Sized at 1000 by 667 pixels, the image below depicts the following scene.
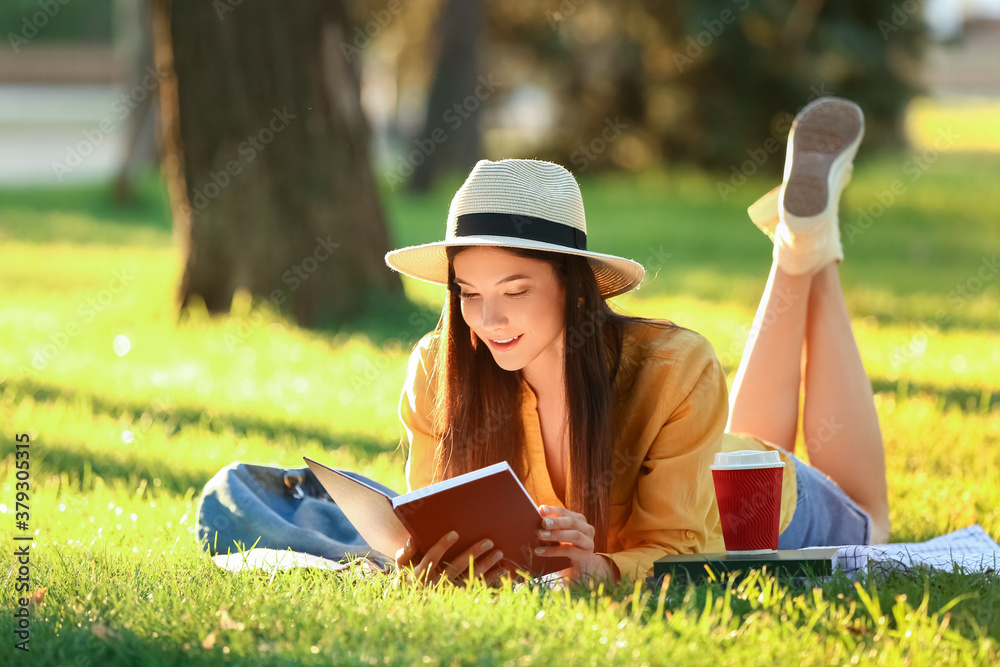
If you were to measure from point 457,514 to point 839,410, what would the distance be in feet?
6.21

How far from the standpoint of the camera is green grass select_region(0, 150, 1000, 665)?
2715mm

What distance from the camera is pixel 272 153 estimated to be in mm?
8172

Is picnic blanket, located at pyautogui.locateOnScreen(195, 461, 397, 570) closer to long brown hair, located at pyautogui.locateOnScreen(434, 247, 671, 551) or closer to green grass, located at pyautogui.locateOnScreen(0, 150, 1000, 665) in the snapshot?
green grass, located at pyautogui.locateOnScreen(0, 150, 1000, 665)

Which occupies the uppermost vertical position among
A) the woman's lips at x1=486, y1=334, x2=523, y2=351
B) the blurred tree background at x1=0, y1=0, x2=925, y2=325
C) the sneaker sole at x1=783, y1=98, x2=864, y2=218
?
the blurred tree background at x1=0, y1=0, x2=925, y2=325

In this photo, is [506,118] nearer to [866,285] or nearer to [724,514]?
[866,285]

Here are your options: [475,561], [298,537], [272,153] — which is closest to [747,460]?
[475,561]

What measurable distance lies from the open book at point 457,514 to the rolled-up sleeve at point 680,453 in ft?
1.12

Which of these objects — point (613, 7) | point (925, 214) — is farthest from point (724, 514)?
point (613, 7)

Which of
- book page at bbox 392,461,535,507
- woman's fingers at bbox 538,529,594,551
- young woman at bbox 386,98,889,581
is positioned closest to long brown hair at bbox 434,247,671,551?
young woman at bbox 386,98,889,581

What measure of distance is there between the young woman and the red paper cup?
0.16 m

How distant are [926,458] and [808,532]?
1542mm

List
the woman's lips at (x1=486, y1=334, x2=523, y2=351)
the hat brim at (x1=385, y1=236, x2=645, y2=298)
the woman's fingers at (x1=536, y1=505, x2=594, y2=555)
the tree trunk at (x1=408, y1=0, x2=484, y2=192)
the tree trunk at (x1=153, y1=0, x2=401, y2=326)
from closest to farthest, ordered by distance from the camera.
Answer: the woman's fingers at (x1=536, y1=505, x2=594, y2=555)
the hat brim at (x1=385, y1=236, x2=645, y2=298)
the woman's lips at (x1=486, y1=334, x2=523, y2=351)
the tree trunk at (x1=153, y1=0, x2=401, y2=326)
the tree trunk at (x1=408, y1=0, x2=484, y2=192)

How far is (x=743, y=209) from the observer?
16656mm

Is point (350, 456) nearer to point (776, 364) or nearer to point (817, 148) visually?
point (776, 364)
